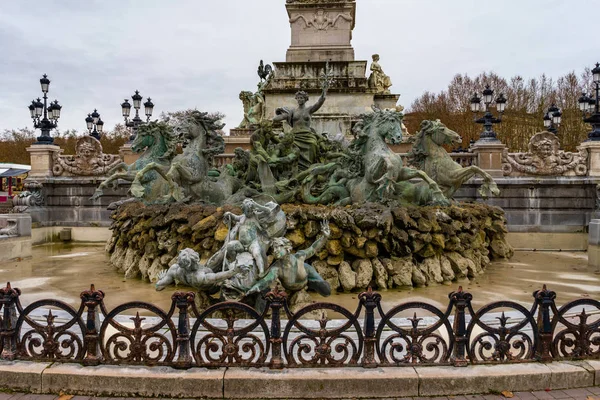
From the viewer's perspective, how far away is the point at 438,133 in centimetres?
1029

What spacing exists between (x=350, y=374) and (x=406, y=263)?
455 cm

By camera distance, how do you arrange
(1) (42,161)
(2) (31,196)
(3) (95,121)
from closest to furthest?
(2) (31,196) → (1) (42,161) → (3) (95,121)

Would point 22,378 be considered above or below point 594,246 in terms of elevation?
below

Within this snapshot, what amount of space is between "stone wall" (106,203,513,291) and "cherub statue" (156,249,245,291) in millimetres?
2347

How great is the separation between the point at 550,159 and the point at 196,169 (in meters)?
11.1

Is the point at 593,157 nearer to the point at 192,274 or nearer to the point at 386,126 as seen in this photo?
the point at 386,126

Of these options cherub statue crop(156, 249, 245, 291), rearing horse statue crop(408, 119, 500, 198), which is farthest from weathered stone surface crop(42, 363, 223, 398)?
rearing horse statue crop(408, 119, 500, 198)

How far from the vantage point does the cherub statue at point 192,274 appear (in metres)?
5.40

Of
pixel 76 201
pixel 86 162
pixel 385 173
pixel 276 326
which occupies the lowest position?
pixel 276 326

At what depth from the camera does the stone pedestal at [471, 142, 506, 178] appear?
1489 centimetres

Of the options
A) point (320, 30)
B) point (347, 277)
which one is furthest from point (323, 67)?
point (347, 277)

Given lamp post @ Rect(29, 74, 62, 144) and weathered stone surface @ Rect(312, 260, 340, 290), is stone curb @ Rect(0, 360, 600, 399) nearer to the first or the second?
weathered stone surface @ Rect(312, 260, 340, 290)

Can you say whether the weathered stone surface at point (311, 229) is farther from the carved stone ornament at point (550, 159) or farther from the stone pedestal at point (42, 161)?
the stone pedestal at point (42, 161)

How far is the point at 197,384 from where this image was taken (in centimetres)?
389
